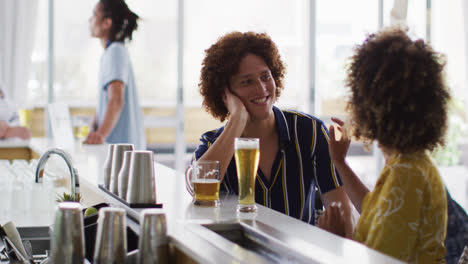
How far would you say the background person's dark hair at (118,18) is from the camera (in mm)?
3426

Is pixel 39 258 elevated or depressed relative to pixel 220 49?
depressed

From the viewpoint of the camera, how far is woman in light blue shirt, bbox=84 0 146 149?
11.1ft

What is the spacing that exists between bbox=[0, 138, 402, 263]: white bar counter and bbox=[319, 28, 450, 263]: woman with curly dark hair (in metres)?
0.12

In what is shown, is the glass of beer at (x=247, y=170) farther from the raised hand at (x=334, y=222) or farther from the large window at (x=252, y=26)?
the large window at (x=252, y=26)

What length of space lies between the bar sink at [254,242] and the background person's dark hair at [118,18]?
2.36m

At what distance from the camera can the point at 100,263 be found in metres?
1.13

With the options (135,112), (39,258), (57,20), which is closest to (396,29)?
(39,258)

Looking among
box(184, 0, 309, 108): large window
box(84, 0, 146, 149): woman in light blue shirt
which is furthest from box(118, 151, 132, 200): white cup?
box(184, 0, 309, 108): large window

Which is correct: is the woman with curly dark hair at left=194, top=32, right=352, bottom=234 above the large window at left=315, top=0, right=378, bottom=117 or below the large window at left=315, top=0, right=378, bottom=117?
below

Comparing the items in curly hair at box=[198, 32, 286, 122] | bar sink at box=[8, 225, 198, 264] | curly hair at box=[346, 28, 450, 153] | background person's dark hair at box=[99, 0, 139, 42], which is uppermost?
background person's dark hair at box=[99, 0, 139, 42]

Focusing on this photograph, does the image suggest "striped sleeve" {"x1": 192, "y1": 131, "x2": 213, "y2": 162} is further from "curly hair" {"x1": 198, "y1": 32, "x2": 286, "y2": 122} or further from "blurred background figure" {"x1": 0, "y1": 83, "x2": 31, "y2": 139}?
"blurred background figure" {"x1": 0, "y1": 83, "x2": 31, "y2": 139}

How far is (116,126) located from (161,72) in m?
2.57

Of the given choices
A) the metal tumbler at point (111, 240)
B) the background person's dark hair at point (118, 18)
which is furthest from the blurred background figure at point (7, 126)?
the metal tumbler at point (111, 240)

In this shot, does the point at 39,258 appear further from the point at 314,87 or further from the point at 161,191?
the point at 314,87
